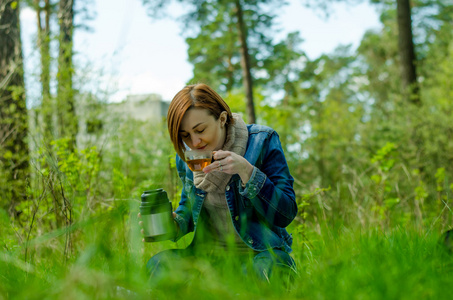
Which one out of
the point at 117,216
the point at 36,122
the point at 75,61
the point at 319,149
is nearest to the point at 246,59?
the point at 319,149

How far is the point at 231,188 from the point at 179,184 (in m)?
2.27

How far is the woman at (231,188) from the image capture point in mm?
2010

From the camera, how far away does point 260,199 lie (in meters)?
2.05

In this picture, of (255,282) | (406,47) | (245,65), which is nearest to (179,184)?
(255,282)

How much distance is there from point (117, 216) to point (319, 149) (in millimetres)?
8818

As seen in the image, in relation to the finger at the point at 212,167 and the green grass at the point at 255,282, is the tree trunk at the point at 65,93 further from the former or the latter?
the green grass at the point at 255,282

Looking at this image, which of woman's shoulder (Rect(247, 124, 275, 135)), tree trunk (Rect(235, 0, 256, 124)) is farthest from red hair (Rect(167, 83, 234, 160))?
tree trunk (Rect(235, 0, 256, 124))

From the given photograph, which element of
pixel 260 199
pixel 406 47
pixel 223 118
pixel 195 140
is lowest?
pixel 260 199

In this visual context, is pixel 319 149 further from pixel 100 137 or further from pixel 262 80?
pixel 262 80

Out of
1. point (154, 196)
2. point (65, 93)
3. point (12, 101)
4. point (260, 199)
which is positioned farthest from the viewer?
point (12, 101)

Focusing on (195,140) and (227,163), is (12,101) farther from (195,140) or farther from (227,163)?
(227,163)

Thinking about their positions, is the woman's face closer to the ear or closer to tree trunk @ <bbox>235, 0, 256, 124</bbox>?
the ear

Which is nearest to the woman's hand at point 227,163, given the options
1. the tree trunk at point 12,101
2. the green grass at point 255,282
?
the green grass at point 255,282

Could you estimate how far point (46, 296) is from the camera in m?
1.13
